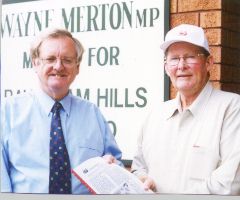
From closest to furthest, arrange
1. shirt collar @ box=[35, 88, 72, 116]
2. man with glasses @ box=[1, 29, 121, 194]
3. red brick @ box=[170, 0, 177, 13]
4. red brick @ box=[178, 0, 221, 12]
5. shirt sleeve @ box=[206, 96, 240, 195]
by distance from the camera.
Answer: shirt sleeve @ box=[206, 96, 240, 195], red brick @ box=[178, 0, 221, 12], red brick @ box=[170, 0, 177, 13], man with glasses @ box=[1, 29, 121, 194], shirt collar @ box=[35, 88, 72, 116]

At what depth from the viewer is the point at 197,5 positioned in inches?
212

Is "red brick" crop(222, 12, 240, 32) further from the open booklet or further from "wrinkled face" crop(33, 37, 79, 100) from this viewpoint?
the open booklet

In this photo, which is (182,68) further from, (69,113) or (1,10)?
(1,10)

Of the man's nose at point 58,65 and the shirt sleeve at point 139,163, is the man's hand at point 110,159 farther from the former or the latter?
the man's nose at point 58,65

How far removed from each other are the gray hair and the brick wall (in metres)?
0.90

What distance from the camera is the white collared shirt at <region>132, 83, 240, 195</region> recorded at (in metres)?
5.07

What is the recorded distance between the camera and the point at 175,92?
5383 mm

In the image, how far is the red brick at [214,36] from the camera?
5266 mm

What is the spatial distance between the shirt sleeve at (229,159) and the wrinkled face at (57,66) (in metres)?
1.39

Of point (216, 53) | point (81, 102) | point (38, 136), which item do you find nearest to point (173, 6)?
point (216, 53)

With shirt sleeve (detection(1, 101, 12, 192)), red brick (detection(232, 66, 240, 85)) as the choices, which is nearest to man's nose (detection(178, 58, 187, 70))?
red brick (detection(232, 66, 240, 85))

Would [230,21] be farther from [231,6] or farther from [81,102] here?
[81,102]

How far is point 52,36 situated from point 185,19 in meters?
1.15

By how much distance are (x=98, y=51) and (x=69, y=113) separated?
58 cm
